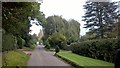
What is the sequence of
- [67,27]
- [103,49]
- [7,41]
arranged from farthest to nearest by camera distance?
[67,27] < [7,41] < [103,49]

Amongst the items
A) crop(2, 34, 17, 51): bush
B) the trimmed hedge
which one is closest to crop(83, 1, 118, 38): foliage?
the trimmed hedge

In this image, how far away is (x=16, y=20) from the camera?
2028 cm

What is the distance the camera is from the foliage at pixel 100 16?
177ft

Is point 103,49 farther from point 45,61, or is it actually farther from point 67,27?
point 67,27

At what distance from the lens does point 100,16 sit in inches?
2199

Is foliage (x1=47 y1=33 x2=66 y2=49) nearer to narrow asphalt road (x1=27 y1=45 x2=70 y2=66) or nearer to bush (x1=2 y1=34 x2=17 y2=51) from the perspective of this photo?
narrow asphalt road (x1=27 y1=45 x2=70 y2=66)

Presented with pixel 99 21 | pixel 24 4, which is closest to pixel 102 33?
pixel 99 21

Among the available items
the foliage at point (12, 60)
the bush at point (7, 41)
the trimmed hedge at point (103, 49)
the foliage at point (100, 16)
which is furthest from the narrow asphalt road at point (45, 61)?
the foliage at point (100, 16)

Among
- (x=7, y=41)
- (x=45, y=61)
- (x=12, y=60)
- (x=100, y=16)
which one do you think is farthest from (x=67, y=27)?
(x=12, y=60)

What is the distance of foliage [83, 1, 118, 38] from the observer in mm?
53938

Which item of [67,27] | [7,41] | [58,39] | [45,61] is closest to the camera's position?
[45,61]

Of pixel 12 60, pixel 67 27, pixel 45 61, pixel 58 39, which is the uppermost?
pixel 67 27

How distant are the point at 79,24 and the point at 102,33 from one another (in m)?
16.4

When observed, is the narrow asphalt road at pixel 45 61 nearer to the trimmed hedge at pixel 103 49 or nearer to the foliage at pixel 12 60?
the foliage at pixel 12 60
